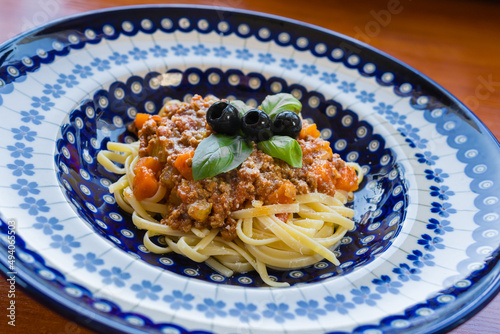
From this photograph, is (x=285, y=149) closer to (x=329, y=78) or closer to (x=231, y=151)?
(x=231, y=151)

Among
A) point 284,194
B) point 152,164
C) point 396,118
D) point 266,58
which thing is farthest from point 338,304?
point 266,58

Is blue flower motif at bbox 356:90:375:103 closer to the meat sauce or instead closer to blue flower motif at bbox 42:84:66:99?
the meat sauce

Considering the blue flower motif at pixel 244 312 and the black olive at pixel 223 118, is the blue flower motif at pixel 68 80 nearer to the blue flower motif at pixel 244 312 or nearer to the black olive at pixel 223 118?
the black olive at pixel 223 118

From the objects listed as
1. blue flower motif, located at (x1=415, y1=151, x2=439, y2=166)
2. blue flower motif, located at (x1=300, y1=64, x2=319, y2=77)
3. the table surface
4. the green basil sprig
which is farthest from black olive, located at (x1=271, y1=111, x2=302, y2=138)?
the table surface

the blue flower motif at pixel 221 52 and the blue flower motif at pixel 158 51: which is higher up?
the blue flower motif at pixel 221 52

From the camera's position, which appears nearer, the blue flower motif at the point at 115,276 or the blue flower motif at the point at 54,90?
the blue flower motif at the point at 115,276

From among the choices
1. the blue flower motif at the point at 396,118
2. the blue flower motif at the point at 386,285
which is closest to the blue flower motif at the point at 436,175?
the blue flower motif at the point at 396,118

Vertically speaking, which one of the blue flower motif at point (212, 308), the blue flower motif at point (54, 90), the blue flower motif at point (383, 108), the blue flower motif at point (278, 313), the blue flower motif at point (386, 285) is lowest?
the blue flower motif at point (212, 308)
